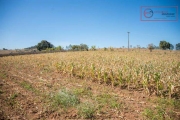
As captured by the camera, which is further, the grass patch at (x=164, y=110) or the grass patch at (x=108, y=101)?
the grass patch at (x=108, y=101)

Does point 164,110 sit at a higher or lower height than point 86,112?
lower

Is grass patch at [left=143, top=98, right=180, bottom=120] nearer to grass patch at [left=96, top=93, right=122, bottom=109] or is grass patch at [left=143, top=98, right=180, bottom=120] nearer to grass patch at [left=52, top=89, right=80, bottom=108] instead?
grass patch at [left=96, top=93, right=122, bottom=109]

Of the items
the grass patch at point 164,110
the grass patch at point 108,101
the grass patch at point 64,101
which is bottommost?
the grass patch at point 164,110

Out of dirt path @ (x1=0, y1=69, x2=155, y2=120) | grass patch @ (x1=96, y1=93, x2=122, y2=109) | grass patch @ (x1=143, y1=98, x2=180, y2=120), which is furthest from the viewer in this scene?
grass patch @ (x1=96, y1=93, x2=122, y2=109)

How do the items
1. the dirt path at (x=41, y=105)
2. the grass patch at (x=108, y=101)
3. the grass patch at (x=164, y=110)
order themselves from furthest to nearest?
the grass patch at (x=108, y=101), the dirt path at (x=41, y=105), the grass patch at (x=164, y=110)

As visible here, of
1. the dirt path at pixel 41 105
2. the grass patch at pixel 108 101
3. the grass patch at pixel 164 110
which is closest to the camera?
the grass patch at pixel 164 110

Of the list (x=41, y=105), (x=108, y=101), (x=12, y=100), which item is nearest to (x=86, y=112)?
(x=108, y=101)

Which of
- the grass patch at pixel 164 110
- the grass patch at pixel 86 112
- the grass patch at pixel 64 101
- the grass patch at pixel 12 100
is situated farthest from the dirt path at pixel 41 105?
the grass patch at pixel 64 101

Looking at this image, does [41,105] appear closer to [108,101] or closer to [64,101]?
[64,101]

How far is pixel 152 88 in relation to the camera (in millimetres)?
6680

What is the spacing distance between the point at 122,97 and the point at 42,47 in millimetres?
97030

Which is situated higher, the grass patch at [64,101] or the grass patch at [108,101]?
the grass patch at [64,101]

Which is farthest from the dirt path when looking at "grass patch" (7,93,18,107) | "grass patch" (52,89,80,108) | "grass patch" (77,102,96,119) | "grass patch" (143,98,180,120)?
"grass patch" (52,89,80,108)

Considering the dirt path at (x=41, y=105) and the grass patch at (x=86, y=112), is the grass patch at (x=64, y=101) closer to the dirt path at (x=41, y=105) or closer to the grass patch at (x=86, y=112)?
the dirt path at (x=41, y=105)
